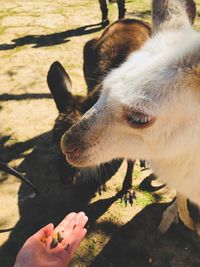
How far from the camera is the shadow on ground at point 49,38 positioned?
22.8ft

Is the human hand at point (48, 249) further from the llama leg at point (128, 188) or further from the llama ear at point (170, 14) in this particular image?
the llama ear at point (170, 14)

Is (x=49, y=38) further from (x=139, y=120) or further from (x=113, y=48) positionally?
(x=139, y=120)

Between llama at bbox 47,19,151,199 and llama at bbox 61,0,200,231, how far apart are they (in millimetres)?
1096

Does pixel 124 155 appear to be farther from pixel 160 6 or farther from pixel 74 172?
pixel 74 172

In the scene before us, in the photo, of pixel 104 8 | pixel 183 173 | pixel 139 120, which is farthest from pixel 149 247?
pixel 104 8

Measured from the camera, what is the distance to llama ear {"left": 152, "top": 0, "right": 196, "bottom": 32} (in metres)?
2.29

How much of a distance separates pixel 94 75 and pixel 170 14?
1.84m

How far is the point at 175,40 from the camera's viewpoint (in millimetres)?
2139

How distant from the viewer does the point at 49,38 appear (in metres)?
7.26

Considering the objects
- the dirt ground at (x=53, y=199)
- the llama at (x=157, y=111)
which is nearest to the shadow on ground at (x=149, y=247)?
the dirt ground at (x=53, y=199)

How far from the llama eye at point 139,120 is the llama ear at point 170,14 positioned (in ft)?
2.27

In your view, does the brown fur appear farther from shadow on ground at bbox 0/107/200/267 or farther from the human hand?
the human hand

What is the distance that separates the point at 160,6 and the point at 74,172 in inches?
66.8

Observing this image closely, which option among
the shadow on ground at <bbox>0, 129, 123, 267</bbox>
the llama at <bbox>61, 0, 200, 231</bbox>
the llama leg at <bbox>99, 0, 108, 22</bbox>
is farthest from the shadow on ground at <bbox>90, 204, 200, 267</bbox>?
the llama leg at <bbox>99, 0, 108, 22</bbox>
